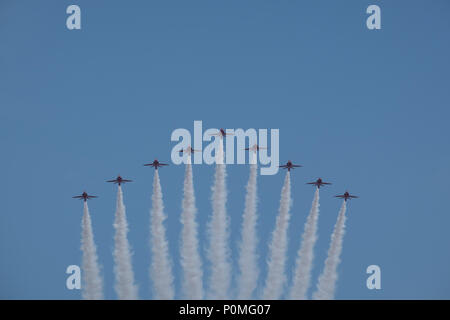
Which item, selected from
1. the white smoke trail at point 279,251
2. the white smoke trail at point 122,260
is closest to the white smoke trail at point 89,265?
the white smoke trail at point 122,260

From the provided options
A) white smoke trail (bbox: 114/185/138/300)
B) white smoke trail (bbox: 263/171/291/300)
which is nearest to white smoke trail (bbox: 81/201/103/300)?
white smoke trail (bbox: 114/185/138/300)

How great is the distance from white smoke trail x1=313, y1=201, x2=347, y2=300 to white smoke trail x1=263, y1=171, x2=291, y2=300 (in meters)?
4.16

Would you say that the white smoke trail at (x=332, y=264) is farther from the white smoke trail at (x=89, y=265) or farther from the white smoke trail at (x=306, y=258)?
the white smoke trail at (x=89, y=265)

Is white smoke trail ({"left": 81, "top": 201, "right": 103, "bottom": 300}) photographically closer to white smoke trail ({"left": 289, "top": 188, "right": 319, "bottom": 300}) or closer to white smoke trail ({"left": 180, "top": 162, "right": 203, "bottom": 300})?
white smoke trail ({"left": 180, "top": 162, "right": 203, "bottom": 300})

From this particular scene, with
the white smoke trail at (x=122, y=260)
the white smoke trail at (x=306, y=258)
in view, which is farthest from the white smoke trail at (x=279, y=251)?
the white smoke trail at (x=122, y=260)

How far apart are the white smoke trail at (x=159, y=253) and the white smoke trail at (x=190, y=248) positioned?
7.00 ft

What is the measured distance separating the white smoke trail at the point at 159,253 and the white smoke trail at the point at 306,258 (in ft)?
43.8

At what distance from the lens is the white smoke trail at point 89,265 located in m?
70.9

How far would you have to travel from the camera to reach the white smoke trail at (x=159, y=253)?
232 ft

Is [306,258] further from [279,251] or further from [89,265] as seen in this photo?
[89,265]

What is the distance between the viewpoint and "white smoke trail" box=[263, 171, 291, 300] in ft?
231

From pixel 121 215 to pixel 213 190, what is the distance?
10.6 m
